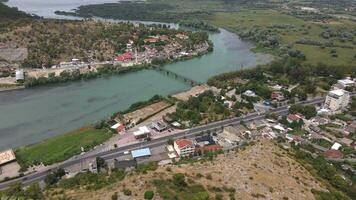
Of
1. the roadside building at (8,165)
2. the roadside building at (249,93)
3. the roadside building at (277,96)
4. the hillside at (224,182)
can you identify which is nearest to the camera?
the hillside at (224,182)

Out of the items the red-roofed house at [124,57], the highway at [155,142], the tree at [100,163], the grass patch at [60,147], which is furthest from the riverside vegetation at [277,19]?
the tree at [100,163]

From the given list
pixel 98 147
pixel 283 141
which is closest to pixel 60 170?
pixel 98 147

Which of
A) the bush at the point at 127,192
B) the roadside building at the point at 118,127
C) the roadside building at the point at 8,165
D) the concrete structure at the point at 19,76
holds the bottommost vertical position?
the roadside building at the point at 8,165

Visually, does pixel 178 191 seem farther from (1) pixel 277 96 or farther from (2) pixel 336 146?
(1) pixel 277 96

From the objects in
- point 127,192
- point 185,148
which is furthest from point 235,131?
point 127,192

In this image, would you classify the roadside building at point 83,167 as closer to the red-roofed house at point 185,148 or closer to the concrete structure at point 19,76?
the red-roofed house at point 185,148
